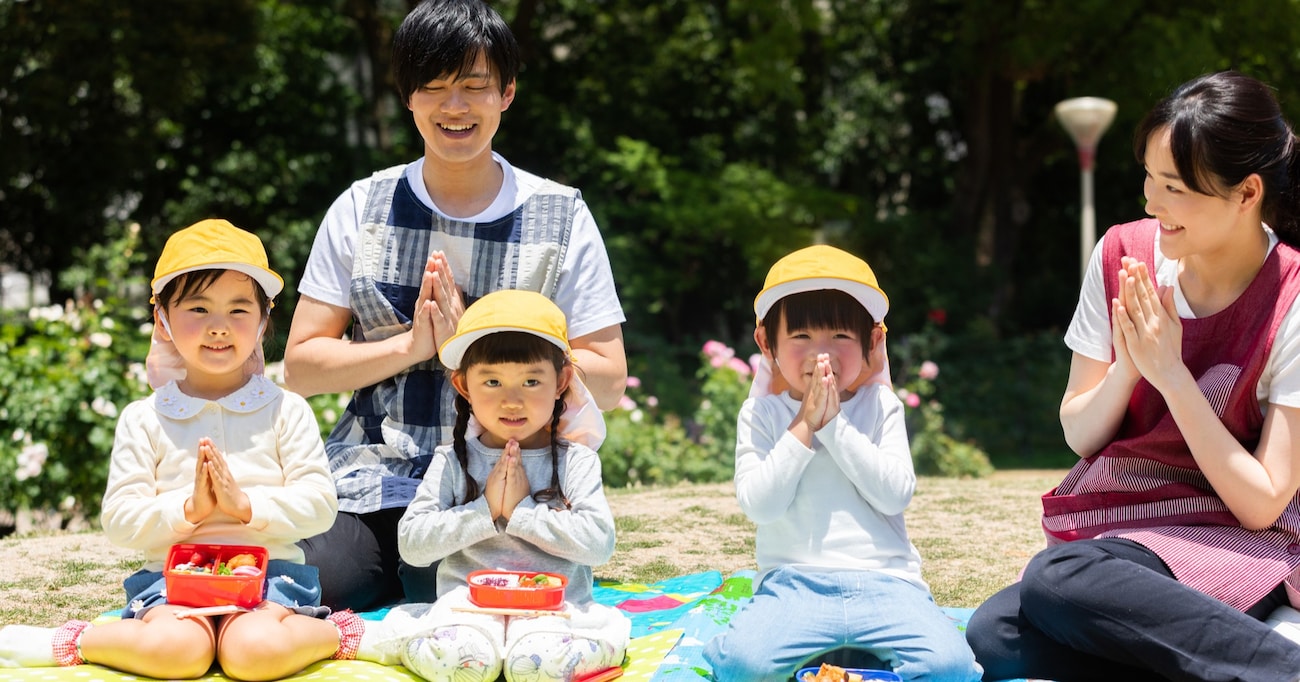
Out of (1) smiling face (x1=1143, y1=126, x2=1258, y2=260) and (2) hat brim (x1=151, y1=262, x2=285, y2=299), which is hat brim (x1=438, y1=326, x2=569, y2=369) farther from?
(1) smiling face (x1=1143, y1=126, x2=1258, y2=260)

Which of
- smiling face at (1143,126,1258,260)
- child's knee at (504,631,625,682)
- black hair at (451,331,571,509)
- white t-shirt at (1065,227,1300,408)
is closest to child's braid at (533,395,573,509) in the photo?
black hair at (451,331,571,509)

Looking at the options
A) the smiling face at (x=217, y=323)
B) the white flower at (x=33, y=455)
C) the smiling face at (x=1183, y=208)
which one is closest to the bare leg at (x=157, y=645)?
the smiling face at (x=217, y=323)

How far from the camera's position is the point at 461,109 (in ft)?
11.2

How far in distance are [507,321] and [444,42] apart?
2.78ft

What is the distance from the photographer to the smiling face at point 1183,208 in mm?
2816

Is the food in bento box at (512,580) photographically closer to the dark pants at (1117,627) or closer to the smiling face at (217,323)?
the smiling face at (217,323)

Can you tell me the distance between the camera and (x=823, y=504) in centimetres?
309

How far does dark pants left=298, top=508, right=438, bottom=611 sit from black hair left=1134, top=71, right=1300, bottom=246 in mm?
2157

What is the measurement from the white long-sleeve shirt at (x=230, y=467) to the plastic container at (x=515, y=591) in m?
0.42

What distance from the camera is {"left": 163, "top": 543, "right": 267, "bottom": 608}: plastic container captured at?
114 inches

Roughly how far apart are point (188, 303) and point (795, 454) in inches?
59.9

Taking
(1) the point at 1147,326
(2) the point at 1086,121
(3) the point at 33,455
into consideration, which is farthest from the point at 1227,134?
(2) the point at 1086,121

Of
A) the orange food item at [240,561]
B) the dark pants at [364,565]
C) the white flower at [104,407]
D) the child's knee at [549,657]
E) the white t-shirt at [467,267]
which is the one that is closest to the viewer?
the child's knee at [549,657]

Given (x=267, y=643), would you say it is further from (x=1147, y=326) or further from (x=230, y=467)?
(x=1147, y=326)
